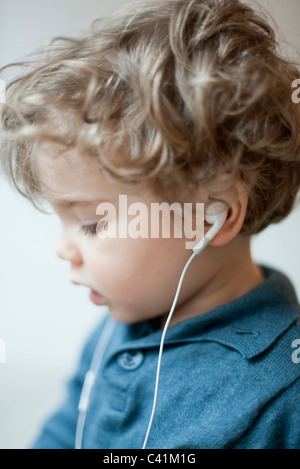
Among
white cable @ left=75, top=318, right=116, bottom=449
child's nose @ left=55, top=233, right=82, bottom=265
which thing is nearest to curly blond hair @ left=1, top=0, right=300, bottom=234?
child's nose @ left=55, top=233, right=82, bottom=265

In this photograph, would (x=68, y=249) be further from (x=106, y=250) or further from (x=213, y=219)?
(x=213, y=219)

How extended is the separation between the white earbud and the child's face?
0.04 meters

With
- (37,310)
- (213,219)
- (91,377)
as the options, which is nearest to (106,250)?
(213,219)

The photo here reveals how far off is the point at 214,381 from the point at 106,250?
0.80 feet

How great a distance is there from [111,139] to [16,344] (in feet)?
2.97

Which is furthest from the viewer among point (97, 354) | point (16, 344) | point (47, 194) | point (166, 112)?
point (16, 344)

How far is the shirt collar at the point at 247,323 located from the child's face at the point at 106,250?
0.05 meters

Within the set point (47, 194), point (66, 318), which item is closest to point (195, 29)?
point (47, 194)

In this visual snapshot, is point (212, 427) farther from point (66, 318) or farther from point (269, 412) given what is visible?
point (66, 318)

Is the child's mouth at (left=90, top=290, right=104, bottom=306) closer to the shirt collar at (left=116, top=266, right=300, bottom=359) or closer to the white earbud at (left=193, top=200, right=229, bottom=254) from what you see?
the shirt collar at (left=116, top=266, right=300, bottom=359)

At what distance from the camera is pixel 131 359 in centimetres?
86

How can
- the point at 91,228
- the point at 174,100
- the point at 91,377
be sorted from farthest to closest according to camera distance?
the point at 91,377, the point at 91,228, the point at 174,100

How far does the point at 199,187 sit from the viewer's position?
2.33 feet

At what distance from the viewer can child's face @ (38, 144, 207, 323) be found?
27.9 inches
